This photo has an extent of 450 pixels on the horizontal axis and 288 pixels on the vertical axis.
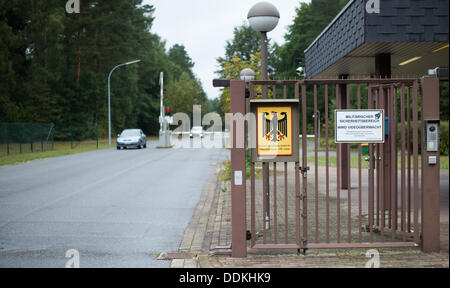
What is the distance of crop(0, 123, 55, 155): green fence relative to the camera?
28.5 meters

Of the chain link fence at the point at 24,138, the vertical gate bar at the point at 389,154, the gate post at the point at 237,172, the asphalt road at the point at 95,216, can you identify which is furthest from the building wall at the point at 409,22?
the chain link fence at the point at 24,138

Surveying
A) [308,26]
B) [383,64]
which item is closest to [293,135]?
[383,64]

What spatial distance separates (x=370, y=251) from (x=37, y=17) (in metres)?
41.8

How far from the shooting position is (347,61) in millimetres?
10156

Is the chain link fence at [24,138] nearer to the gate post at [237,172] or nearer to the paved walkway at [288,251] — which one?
the paved walkway at [288,251]

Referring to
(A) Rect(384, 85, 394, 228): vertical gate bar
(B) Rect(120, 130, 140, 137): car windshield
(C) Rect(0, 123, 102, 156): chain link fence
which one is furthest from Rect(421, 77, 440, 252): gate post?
(B) Rect(120, 130, 140, 137): car windshield

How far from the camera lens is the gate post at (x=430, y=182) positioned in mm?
6180

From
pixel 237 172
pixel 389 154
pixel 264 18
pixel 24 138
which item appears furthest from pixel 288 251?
pixel 24 138

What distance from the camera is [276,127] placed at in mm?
6223

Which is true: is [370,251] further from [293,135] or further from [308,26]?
[308,26]

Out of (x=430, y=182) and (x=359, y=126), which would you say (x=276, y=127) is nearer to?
(x=359, y=126)

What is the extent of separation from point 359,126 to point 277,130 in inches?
40.1

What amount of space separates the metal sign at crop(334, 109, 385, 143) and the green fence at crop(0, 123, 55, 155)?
83.1 feet
